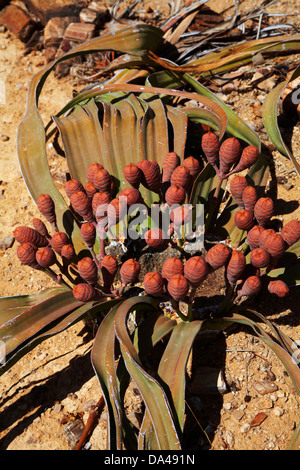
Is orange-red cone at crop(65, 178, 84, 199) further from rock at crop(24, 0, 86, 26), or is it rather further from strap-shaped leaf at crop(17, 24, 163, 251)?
rock at crop(24, 0, 86, 26)

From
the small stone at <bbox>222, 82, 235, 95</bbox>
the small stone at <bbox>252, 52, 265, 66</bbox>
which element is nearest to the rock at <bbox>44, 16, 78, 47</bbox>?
the small stone at <bbox>222, 82, 235, 95</bbox>

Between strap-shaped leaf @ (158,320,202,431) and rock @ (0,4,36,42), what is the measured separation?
7.45ft

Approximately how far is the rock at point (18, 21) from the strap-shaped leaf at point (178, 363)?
227 cm

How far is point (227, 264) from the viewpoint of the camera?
122cm

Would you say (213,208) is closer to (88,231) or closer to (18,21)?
(88,231)

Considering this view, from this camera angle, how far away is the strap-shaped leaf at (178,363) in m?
1.19

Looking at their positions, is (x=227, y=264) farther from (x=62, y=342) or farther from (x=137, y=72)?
(x=137, y=72)

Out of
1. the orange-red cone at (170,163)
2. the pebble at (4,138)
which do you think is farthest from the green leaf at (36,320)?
the pebble at (4,138)

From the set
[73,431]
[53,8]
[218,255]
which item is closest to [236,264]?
[218,255]

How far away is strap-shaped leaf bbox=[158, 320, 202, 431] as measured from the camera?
46.7 inches

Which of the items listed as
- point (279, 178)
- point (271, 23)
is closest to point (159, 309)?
point (279, 178)

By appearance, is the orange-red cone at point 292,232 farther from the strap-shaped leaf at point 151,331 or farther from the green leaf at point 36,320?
the green leaf at point 36,320

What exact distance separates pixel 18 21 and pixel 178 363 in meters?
2.48

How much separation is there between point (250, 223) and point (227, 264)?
0.55ft
